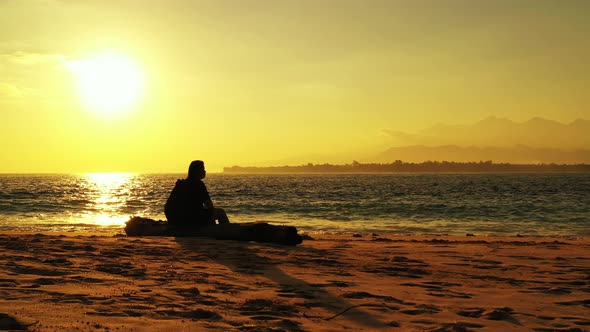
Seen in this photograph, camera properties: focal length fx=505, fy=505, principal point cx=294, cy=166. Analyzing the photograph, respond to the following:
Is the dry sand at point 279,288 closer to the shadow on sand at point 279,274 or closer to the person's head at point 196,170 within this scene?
the shadow on sand at point 279,274

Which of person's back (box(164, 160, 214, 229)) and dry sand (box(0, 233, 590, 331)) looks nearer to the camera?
dry sand (box(0, 233, 590, 331))

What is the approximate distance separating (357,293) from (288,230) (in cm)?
545

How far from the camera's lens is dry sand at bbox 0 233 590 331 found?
509 centimetres

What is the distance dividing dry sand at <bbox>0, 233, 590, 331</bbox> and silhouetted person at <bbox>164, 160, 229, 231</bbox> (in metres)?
1.44

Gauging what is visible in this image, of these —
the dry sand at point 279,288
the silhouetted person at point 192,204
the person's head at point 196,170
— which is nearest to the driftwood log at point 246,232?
the silhouetted person at point 192,204

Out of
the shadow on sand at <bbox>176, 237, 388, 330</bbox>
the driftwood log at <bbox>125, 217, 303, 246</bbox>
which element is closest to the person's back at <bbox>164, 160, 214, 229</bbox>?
the driftwood log at <bbox>125, 217, 303, 246</bbox>

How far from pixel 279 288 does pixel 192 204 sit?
606cm

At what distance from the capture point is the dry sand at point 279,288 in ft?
16.7

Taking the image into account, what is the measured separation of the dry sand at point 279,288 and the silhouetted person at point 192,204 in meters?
1.44

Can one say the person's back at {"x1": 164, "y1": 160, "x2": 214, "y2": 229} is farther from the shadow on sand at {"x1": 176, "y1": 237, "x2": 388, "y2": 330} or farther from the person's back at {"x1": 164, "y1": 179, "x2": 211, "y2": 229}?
the shadow on sand at {"x1": 176, "y1": 237, "x2": 388, "y2": 330}

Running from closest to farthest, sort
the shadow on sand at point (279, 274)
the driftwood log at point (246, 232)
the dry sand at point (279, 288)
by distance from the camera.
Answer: the dry sand at point (279, 288), the shadow on sand at point (279, 274), the driftwood log at point (246, 232)

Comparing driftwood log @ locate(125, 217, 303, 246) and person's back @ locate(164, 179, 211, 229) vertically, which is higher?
person's back @ locate(164, 179, 211, 229)

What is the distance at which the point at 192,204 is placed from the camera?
12.4m

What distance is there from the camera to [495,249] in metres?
12.0
